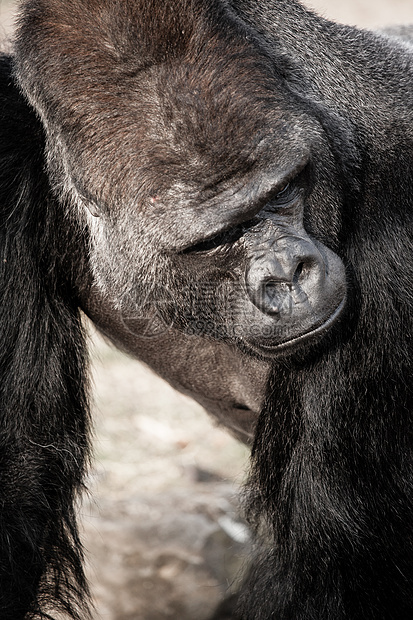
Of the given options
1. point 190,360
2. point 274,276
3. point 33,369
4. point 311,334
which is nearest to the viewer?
point 274,276

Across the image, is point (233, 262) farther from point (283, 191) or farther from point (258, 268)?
point (283, 191)

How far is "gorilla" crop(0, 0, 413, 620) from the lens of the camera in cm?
324

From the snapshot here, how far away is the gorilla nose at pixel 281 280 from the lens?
318cm

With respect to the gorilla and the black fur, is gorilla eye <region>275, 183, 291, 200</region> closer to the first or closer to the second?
the gorilla

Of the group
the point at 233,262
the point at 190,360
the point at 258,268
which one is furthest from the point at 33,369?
the point at 258,268

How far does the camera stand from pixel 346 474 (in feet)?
12.6

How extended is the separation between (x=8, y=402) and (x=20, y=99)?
1.50 metres

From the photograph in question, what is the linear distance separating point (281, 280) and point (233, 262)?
241 mm

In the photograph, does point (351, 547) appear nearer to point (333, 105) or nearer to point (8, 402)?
point (8, 402)

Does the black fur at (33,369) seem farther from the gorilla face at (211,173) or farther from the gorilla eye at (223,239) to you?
the gorilla eye at (223,239)

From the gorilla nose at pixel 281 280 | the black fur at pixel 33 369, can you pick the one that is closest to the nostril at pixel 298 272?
the gorilla nose at pixel 281 280

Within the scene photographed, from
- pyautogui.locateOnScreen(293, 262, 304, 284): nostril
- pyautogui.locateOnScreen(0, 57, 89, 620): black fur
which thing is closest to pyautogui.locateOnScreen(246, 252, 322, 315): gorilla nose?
pyautogui.locateOnScreen(293, 262, 304, 284): nostril

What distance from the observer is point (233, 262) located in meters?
3.31

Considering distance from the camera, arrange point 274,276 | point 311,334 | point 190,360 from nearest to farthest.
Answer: point 274,276 < point 311,334 < point 190,360
